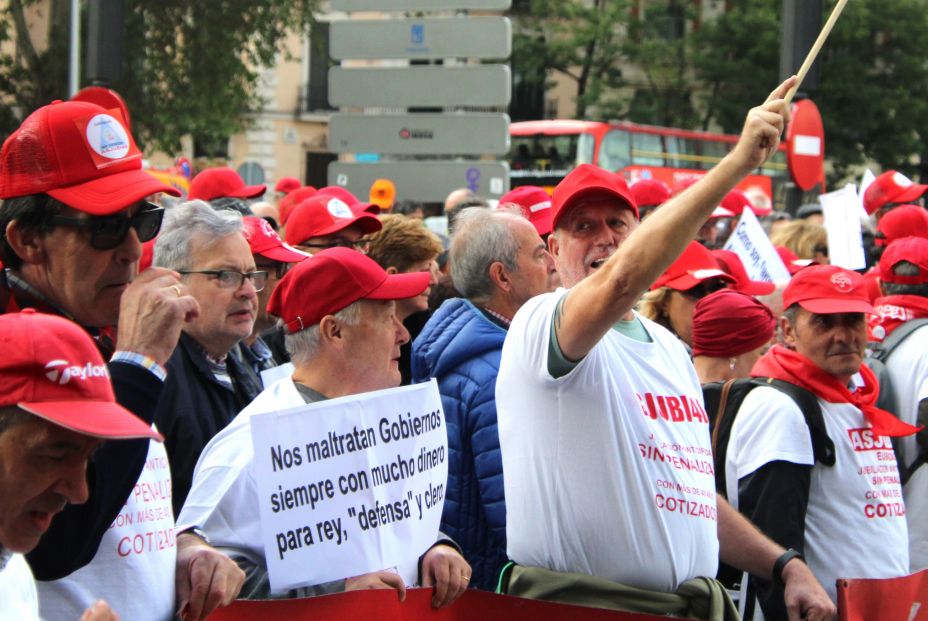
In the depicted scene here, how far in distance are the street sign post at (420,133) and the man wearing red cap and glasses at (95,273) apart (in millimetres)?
7078

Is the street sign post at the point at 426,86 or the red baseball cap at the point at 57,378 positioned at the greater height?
the street sign post at the point at 426,86

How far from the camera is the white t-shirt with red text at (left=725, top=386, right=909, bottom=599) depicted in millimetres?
4336

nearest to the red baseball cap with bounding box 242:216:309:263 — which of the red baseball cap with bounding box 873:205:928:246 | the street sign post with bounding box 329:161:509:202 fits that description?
the red baseball cap with bounding box 873:205:928:246

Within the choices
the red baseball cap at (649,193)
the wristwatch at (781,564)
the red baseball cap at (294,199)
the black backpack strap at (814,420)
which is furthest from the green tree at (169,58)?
the wristwatch at (781,564)

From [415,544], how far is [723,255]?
3.64m

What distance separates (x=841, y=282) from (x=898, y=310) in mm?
1390

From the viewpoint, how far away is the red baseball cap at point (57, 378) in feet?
7.20

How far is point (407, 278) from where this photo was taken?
12.5 feet

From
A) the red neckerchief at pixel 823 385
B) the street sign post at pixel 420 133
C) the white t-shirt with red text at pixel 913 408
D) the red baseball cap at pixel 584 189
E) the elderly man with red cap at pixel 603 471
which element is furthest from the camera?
the street sign post at pixel 420 133

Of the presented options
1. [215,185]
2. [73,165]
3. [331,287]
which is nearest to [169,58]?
[215,185]

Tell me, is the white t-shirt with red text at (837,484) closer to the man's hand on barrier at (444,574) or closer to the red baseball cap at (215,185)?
the man's hand on barrier at (444,574)

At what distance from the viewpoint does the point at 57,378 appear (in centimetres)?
223

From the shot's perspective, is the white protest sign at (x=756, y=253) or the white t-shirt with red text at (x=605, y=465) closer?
the white t-shirt with red text at (x=605, y=465)

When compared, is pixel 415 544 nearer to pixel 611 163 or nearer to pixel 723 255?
pixel 723 255
